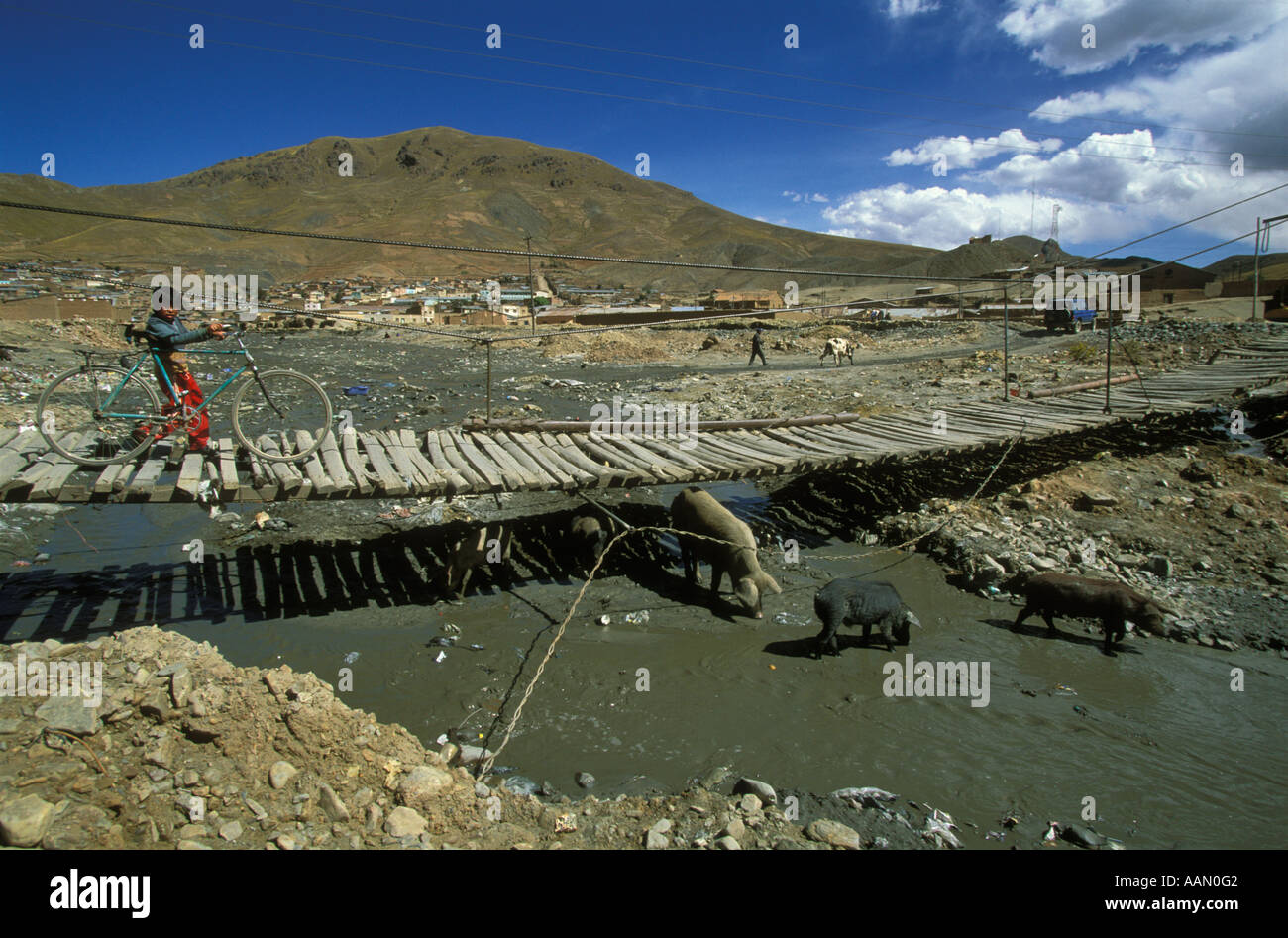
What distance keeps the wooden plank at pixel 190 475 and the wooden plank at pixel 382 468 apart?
4.67 ft

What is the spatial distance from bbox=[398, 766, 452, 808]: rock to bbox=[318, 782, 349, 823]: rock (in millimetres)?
285

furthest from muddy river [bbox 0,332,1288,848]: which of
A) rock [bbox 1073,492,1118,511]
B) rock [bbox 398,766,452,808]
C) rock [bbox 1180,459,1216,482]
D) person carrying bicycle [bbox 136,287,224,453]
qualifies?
rock [bbox 1180,459,1216,482]

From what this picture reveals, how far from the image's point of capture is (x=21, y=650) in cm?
410

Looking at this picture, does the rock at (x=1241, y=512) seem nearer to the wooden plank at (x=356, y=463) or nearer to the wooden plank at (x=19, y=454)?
the wooden plank at (x=356, y=463)

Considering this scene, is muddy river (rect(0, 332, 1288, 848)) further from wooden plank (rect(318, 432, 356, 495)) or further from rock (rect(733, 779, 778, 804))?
wooden plank (rect(318, 432, 356, 495))

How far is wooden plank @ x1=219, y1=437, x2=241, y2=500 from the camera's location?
18.5ft

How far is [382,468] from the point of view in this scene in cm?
662

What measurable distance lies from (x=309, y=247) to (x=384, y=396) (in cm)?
8707

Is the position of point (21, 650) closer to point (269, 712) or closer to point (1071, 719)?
point (269, 712)

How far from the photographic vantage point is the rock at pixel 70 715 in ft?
11.1

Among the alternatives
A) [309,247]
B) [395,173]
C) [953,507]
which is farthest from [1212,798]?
[395,173]

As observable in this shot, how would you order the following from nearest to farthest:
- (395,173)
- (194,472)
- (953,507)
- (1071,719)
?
→ (1071,719)
(194,472)
(953,507)
(395,173)

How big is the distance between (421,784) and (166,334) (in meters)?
4.55

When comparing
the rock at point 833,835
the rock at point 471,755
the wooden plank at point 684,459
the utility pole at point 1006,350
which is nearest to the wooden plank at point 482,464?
the wooden plank at point 684,459
